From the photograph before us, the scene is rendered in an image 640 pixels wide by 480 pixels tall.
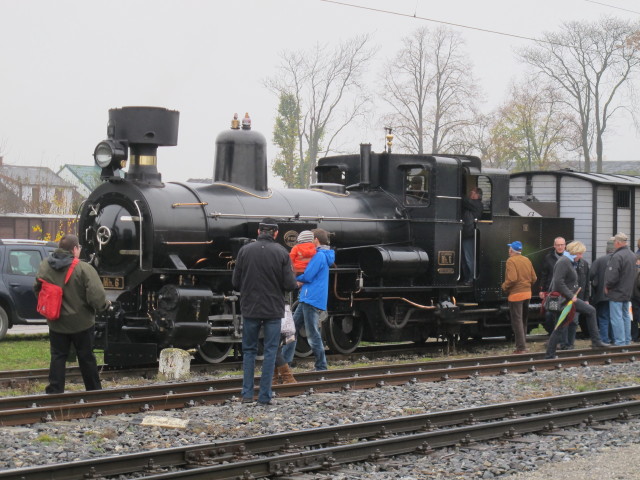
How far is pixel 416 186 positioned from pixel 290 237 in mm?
3139

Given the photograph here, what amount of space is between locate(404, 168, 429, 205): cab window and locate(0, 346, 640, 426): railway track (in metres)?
3.05

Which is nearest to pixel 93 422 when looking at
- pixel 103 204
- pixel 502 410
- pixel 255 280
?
pixel 255 280

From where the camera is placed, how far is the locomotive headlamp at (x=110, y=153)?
496 inches

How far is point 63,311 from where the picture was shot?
9453 millimetres

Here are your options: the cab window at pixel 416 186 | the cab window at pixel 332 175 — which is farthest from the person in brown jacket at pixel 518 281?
the cab window at pixel 332 175

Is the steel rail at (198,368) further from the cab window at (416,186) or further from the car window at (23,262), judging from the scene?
the car window at (23,262)

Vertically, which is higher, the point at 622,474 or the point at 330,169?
the point at 330,169

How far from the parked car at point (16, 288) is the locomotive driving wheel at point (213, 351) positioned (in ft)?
15.6

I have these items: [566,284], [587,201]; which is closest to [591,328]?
[566,284]

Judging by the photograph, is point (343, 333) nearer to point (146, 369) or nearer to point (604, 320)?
point (146, 369)

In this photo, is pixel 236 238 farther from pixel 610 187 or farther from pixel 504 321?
pixel 610 187

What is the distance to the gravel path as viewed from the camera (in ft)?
23.2

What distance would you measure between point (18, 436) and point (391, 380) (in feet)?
15.8

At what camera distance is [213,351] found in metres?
13.3
